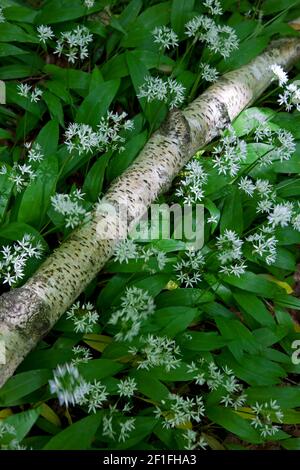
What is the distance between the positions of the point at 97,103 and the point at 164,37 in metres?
0.84

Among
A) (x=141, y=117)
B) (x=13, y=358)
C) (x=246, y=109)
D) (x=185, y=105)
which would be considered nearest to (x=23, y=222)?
(x=13, y=358)

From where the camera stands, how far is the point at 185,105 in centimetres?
447

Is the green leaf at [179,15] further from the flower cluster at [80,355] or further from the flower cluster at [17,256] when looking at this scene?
the flower cluster at [80,355]

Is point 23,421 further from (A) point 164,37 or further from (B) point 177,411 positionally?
(A) point 164,37

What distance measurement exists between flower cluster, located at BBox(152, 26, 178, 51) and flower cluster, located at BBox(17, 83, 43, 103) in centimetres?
91

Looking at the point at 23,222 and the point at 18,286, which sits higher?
the point at 23,222

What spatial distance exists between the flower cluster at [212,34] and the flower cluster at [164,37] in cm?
15

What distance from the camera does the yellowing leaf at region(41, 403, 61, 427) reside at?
3.02 metres

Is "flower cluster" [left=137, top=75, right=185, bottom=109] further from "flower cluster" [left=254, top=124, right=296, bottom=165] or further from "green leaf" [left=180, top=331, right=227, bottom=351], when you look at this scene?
"green leaf" [left=180, top=331, right=227, bottom=351]

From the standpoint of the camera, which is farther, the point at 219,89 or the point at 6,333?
the point at 219,89

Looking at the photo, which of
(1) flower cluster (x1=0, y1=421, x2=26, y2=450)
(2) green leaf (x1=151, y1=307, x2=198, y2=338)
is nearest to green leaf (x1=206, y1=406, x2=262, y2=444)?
(2) green leaf (x1=151, y1=307, x2=198, y2=338)

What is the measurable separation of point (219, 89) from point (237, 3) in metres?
1.07

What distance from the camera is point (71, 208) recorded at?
3.04m

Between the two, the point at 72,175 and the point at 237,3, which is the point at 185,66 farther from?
the point at 72,175
